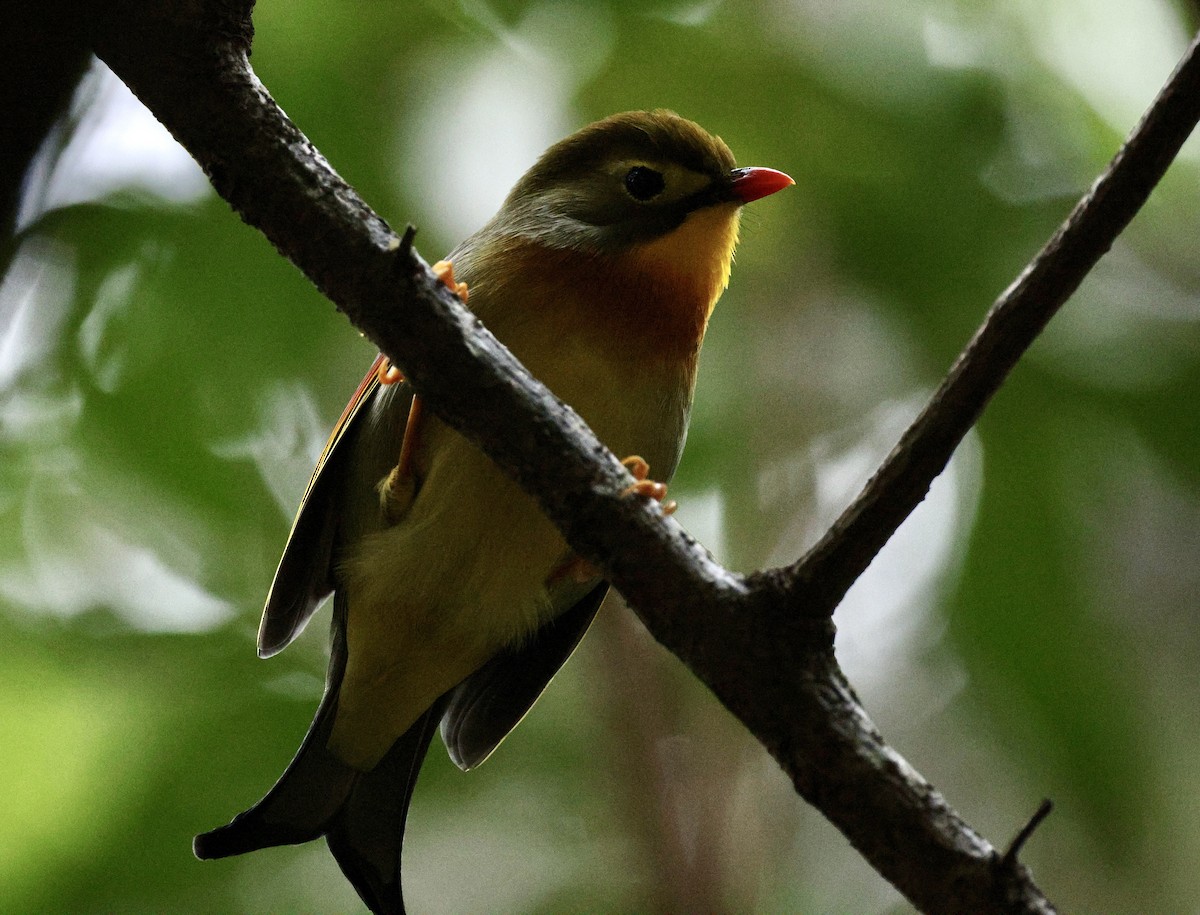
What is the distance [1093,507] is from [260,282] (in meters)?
2.66

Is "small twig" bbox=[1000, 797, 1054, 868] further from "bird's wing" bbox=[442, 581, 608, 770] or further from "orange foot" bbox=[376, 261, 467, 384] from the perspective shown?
"bird's wing" bbox=[442, 581, 608, 770]

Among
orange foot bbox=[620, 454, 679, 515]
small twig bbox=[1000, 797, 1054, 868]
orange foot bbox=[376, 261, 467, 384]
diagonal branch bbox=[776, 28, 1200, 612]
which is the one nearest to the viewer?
small twig bbox=[1000, 797, 1054, 868]

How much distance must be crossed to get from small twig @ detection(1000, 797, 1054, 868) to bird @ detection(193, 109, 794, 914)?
1.21 meters

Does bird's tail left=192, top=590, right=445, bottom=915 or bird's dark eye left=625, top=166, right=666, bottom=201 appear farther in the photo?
bird's dark eye left=625, top=166, right=666, bottom=201

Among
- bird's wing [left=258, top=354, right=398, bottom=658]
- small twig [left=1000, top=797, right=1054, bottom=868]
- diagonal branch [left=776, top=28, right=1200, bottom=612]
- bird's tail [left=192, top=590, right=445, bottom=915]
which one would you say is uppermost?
diagonal branch [left=776, top=28, right=1200, bottom=612]

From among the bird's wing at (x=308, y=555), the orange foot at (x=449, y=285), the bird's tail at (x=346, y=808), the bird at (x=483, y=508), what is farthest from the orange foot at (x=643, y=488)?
the bird's tail at (x=346, y=808)

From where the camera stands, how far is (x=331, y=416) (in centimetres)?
421

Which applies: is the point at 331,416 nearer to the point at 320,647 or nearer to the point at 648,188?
the point at 320,647

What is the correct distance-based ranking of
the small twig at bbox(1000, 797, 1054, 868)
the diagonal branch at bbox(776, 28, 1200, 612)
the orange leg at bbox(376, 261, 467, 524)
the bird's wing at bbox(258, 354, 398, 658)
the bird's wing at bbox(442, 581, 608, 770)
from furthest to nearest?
the bird's wing at bbox(442, 581, 608, 770) < the bird's wing at bbox(258, 354, 398, 658) < the orange leg at bbox(376, 261, 467, 524) < the diagonal branch at bbox(776, 28, 1200, 612) < the small twig at bbox(1000, 797, 1054, 868)

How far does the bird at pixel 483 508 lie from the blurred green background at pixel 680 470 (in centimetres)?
46

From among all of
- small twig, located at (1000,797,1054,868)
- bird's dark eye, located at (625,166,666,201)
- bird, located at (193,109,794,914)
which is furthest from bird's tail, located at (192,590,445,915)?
small twig, located at (1000,797,1054,868)

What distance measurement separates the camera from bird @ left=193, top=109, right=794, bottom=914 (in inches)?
114

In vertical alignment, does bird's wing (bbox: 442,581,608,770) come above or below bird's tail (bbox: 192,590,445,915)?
above

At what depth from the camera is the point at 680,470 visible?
3908 mm
